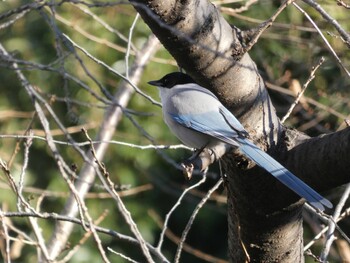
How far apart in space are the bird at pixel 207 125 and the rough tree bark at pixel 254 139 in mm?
51

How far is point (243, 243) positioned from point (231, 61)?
752 millimetres

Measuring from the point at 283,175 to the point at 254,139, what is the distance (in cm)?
24

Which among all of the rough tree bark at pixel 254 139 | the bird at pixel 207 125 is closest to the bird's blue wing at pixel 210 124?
the bird at pixel 207 125

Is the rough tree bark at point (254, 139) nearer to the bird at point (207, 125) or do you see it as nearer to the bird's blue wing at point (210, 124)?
the bird at point (207, 125)

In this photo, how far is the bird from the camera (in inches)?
114

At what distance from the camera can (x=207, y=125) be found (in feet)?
12.2

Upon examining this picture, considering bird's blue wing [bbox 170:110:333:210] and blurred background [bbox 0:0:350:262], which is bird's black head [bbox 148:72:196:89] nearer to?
bird's blue wing [bbox 170:110:333:210]

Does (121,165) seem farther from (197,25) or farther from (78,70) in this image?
(197,25)

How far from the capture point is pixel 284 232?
3082 millimetres

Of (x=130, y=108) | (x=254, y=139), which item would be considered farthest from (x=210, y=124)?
(x=130, y=108)

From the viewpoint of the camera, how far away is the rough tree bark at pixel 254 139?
8.63ft

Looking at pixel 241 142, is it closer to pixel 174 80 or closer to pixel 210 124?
pixel 210 124

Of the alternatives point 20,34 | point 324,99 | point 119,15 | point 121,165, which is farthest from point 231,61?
point 20,34

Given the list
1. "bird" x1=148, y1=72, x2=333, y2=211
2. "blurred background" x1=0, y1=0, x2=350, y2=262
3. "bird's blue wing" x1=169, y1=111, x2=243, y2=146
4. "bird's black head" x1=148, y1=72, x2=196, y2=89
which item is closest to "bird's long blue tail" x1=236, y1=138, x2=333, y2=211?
"bird" x1=148, y1=72, x2=333, y2=211
